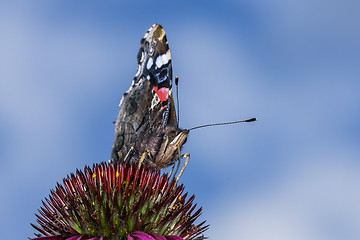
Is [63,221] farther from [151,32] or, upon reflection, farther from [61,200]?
[151,32]

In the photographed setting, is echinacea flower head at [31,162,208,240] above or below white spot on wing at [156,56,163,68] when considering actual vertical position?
below

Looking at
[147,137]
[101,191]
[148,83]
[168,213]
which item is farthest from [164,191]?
[148,83]

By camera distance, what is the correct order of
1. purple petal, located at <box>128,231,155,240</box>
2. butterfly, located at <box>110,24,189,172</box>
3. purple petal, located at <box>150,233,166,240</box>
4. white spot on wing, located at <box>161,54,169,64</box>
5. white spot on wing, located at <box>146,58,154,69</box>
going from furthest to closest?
white spot on wing, located at <box>146,58,154,69</box> < white spot on wing, located at <box>161,54,169,64</box> < butterfly, located at <box>110,24,189,172</box> < purple petal, located at <box>150,233,166,240</box> < purple petal, located at <box>128,231,155,240</box>

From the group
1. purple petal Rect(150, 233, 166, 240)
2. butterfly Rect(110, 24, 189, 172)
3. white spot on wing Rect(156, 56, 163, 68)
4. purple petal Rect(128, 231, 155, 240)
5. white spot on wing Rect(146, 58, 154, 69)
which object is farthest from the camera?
white spot on wing Rect(146, 58, 154, 69)

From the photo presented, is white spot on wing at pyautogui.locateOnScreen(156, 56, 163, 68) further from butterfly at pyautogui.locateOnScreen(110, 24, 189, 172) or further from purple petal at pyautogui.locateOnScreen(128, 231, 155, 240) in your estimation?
purple petal at pyautogui.locateOnScreen(128, 231, 155, 240)

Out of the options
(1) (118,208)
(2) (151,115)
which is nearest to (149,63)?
(2) (151,115)

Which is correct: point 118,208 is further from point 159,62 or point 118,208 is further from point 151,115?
point 159,62

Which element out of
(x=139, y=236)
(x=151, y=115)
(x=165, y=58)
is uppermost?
(x=165, y=58)

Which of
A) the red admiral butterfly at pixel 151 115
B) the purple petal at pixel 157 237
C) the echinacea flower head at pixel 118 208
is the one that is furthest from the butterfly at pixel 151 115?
the purple petal at pixel 157 237

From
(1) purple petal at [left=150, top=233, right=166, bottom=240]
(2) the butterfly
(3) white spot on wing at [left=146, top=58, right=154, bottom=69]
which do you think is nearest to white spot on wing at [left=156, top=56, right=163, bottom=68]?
(2) the butterfly
